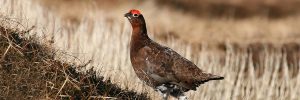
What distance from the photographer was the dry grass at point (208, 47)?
34.4ft

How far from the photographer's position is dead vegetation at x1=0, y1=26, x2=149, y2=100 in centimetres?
714

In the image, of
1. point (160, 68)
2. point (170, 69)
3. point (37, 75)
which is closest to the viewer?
point (37, 75)

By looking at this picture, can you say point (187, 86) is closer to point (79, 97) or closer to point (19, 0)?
point (79, 97)

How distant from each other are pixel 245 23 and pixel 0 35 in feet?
58.9

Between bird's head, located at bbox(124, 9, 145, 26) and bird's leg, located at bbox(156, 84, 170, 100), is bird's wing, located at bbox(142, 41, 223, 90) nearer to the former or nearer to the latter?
bird's leg, located at bbox(156, 84, 170, 100)

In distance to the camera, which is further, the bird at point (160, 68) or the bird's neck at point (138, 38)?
the bird's neck at point (138, 38)

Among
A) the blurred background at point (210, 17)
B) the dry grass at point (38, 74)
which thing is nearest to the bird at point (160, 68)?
the dry grass at point (38, 74)

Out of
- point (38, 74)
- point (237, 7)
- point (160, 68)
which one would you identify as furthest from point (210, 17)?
point (38, 74)

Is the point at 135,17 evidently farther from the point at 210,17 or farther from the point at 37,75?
the point at 210,17

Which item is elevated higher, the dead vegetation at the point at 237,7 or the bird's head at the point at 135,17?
the dead vegetation at the point at 237,7

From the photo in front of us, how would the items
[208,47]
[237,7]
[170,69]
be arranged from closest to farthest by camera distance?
[170,69] < [208,47] < [237,7]

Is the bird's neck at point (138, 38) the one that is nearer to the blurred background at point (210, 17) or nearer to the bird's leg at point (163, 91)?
the bird's leg at point (163, 91)

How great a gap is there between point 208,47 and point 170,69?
12014 millimetres

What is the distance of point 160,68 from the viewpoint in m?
8.75
